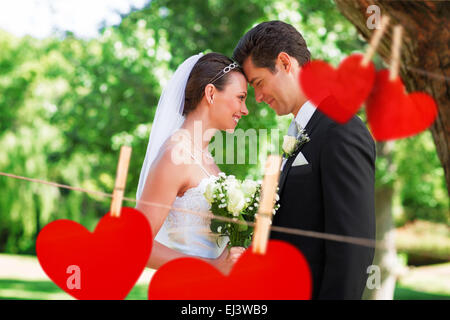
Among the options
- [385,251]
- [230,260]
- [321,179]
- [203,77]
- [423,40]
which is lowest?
[385,251]

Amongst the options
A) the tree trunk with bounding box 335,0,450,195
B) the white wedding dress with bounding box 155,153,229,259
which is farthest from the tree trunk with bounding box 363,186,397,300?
the white wedding dress with bounding box 155,153,229,259

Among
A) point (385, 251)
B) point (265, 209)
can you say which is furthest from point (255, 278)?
point (385, 251)

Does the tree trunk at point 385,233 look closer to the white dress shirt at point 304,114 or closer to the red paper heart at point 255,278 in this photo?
the white dress shirt at point 304,114

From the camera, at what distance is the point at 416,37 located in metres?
2.61

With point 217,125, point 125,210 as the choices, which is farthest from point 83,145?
point 125,210

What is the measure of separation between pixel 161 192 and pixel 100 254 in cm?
65

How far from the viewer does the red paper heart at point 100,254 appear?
68.8 inches

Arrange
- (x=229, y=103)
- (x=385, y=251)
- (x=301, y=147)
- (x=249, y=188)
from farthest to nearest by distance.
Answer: (x=385, y=251)
(x=229, y=103)
(x=249, y=188)
(x=301, y=147)

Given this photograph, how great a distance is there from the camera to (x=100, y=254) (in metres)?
1.80

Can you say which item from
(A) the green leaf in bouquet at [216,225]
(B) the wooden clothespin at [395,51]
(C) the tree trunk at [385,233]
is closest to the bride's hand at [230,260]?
(A) the green leaf in bouquet at [216,225]

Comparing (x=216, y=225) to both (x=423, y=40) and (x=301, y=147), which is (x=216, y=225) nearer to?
(x=301, y=147)

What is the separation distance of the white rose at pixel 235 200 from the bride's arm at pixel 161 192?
1.02 feet

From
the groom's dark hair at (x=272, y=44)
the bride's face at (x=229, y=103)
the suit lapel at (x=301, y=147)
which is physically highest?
the groom's dark hair at (x=272, y=44)

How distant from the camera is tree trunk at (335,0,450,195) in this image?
2.54m
